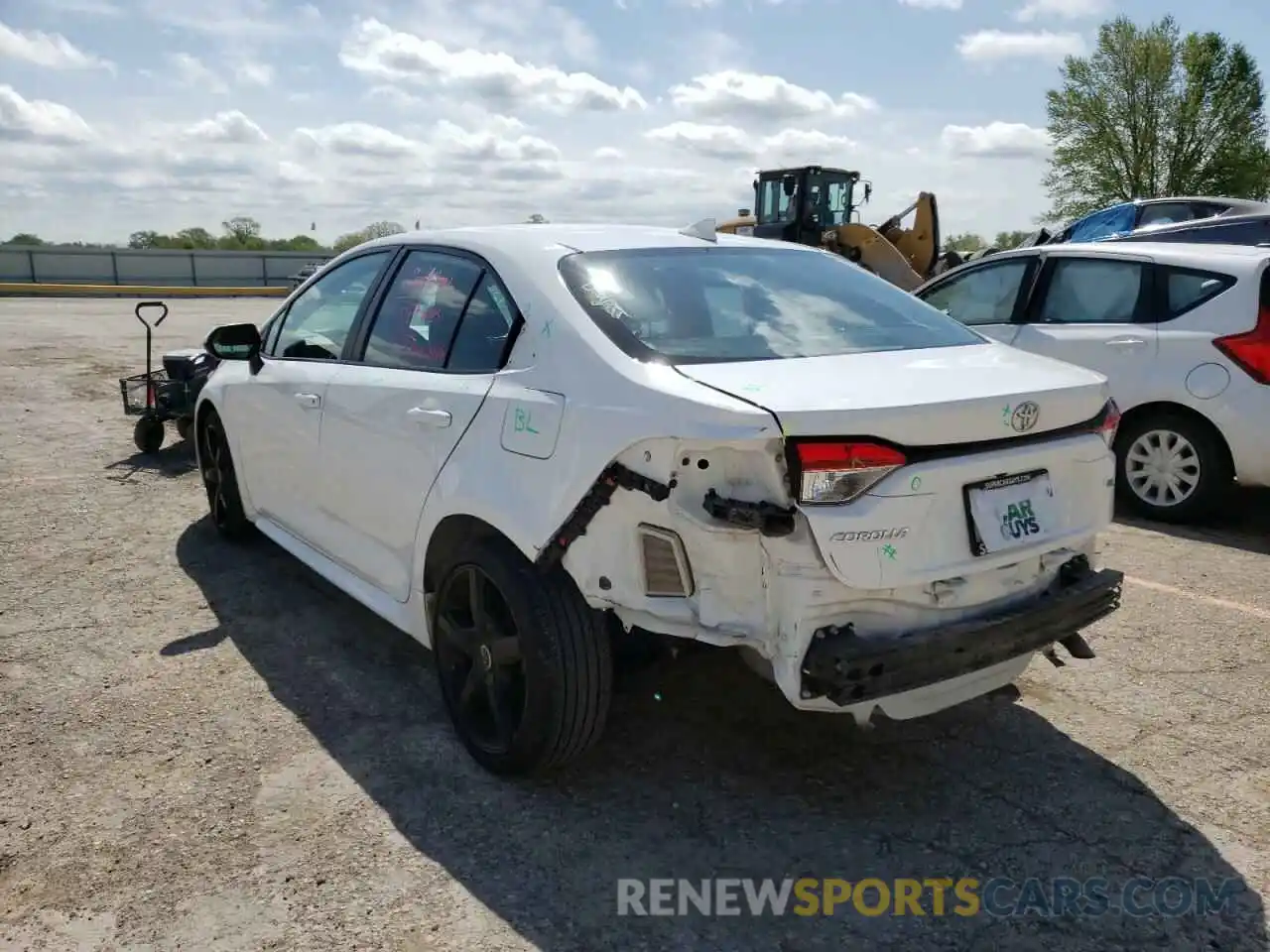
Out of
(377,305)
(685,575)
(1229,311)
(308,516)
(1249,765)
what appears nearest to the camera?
(685,575)

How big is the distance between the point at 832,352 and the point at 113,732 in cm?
265

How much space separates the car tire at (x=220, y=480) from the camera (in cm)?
507

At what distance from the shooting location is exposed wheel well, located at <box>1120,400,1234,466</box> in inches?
214

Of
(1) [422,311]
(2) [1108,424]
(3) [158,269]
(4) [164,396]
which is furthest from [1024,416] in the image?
(3) [158,269]

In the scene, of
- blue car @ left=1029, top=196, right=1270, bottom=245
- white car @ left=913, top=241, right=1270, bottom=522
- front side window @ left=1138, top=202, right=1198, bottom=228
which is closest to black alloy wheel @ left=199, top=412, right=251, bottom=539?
white car @ left=913, top=241, right=1270, bottom=522

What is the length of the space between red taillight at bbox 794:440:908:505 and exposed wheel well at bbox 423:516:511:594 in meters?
1.03

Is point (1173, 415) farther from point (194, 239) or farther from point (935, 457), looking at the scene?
point (194, 239)

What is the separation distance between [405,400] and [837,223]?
16.7 meters

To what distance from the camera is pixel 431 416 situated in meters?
3.15

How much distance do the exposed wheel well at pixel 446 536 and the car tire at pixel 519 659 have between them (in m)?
0.04

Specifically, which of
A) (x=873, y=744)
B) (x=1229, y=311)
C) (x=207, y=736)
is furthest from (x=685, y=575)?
(x=1229, y=311)

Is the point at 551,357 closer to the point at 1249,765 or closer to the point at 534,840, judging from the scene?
the point at 534,840

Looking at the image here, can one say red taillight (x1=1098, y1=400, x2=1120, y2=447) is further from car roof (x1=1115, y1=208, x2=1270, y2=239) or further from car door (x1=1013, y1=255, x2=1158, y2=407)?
car roof (x1=1115, y1=208, x2=1270, y2=239)

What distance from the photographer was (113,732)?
330 centimetres
